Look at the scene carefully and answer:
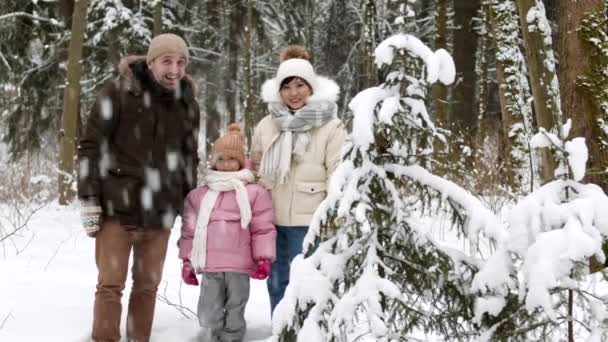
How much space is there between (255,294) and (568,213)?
3494 millimetres

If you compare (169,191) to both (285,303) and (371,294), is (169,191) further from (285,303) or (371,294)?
(371,294)

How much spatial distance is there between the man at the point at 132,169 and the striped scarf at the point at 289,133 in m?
0.57

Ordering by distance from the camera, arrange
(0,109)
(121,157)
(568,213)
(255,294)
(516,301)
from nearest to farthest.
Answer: (568,213), (516,301), (121,157), (255,294), (0,109)

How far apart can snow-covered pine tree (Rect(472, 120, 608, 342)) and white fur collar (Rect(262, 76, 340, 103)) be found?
6.40 ft

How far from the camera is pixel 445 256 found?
98.7 inches

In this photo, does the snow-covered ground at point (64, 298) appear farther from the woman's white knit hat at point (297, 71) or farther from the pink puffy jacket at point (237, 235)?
the woman's white knit hat at point (297, 71)

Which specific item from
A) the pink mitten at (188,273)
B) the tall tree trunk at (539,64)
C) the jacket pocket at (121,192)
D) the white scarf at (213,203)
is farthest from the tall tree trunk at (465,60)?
the jacket pocket at (121,192)

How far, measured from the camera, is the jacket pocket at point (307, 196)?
13.1ft

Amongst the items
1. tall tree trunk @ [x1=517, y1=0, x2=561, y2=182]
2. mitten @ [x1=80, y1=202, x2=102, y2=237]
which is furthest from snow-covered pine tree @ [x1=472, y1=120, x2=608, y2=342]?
tall tree trunk @ [x1=517, y1=0, x2=561, y2=182]

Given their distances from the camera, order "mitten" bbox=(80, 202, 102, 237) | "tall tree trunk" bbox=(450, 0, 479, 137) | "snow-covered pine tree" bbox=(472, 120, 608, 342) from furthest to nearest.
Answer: "tall tree trunk" bbox=(450, 0, 479, 137)
"mitten" bbox=(80, 202, 102, 237)
"snow-covered pine tree" bbox=(472, 120, 608, 342)

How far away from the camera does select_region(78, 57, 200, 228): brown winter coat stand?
373 centimetres

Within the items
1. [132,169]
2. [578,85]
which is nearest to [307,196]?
[132,169]

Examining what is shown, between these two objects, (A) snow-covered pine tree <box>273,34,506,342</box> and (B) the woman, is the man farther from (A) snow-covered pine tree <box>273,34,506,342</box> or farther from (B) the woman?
(A) snow-covered pine tree <box>273,34,506,342</box>

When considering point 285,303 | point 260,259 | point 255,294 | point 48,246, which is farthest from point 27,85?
point 285,303
